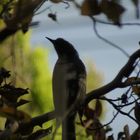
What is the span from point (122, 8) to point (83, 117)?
1674 millimetres

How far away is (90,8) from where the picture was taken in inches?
90.0

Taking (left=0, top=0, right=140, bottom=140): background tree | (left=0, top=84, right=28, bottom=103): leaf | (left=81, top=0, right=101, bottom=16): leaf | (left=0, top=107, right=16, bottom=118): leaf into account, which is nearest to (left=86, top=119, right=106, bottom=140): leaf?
(left=0, top=0, right=140, bottom=140): background tree

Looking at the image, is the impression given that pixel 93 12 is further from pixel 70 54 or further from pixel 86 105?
pixel 70 54

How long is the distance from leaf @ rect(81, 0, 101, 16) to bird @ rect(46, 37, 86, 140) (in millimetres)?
826

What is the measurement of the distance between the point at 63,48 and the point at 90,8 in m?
2.61

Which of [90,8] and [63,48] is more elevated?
[90,8]

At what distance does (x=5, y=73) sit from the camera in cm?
322

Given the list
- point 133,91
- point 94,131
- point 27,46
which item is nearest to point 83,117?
point 94,131

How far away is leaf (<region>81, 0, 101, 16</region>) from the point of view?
2.26 meters

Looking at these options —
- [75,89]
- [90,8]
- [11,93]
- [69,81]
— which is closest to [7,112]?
[11,93]

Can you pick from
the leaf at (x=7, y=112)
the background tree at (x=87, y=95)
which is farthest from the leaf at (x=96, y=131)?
the leaf at (x=7, y=112)

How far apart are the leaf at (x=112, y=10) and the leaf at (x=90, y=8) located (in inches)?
1.0

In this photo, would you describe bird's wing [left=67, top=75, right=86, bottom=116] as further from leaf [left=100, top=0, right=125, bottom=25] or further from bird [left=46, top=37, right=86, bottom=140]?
leaf [left=100, top=0, right=125, bottom=25]

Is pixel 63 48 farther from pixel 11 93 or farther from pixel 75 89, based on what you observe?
pixel 11 93
